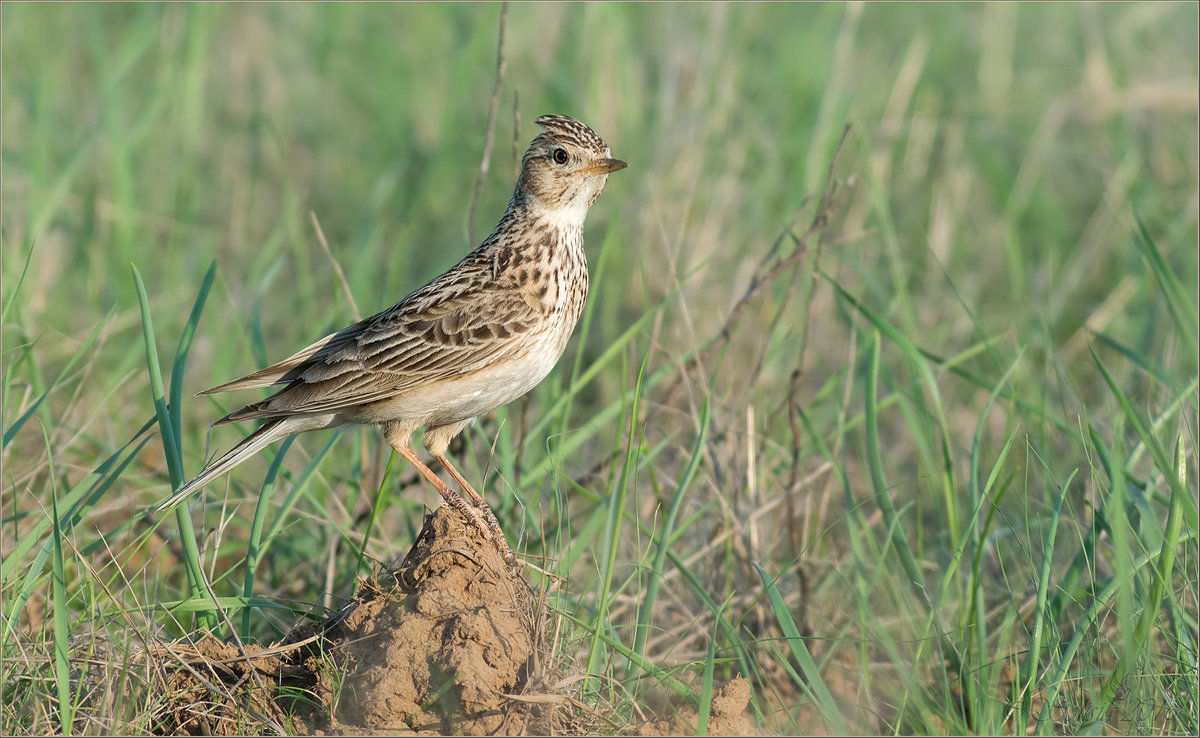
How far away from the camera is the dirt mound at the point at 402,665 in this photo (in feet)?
12.2

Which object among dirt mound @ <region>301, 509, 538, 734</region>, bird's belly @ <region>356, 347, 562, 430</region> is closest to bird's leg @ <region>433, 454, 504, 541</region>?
bird's belly @ <region>356, 347, 562, 430</region>

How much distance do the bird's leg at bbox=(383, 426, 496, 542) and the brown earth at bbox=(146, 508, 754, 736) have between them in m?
0.18

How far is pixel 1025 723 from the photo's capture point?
13.0 feet

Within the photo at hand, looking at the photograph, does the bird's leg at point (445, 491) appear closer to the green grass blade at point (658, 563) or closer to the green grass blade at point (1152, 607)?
the green grass blade at point (658, 563)

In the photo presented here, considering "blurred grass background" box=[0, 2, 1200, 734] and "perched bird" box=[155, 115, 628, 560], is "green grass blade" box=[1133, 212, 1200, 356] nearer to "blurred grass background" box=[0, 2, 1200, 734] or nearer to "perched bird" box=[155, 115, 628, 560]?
"blurred grass background" box=[0, 2, 1200, 734]

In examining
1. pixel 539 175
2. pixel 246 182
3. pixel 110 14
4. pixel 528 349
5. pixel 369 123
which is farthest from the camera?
pixel 110 14

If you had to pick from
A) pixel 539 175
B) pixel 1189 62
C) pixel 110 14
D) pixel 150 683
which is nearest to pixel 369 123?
pixel 110 14

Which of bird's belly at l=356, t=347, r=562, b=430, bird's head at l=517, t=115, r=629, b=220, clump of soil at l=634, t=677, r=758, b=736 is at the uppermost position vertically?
bird's head at l=517, t=115, r=629, b=220

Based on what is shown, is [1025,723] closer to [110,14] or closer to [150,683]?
[150,683]

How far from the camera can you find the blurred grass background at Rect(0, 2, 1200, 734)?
440 centimetres

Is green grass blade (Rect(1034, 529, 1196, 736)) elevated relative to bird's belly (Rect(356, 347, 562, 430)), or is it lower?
lower

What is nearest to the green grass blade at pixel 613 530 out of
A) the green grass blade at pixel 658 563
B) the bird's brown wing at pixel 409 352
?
the green grass blade at pixel 658 563

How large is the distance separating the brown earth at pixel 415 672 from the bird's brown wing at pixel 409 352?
0.90 m

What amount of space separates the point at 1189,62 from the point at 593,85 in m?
5.03
